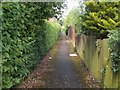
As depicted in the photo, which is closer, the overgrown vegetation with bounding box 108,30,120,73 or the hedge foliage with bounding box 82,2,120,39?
the overgrown vegetation with bounding box 108,30,120,73

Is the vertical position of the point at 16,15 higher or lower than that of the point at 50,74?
higher

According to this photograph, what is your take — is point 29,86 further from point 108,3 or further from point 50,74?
point 108,3

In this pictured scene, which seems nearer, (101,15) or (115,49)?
(115,49)

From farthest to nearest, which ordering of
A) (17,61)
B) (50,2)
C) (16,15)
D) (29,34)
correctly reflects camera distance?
(50,2)
(29,34)
(17,61)
(16,15)

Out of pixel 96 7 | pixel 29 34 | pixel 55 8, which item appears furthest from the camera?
pixel 55 8

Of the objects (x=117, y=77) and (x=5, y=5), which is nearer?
(x=117, y=77)

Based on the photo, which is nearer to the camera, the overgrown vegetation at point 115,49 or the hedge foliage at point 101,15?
the overgrown vegetation at point 115,49

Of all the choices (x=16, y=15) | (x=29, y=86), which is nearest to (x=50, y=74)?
(x=29, y=86)

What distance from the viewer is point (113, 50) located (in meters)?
3.10

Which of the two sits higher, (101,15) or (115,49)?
(101,15)

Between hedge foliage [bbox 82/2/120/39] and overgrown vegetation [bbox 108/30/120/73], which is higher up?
hedge foliage [bbox 82/2/120/39]

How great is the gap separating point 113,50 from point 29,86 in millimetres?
2903

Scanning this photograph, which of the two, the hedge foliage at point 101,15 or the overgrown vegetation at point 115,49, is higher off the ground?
the hedge foliage at point 101,15

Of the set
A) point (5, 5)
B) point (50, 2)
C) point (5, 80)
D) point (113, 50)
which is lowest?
point (5, 80)
